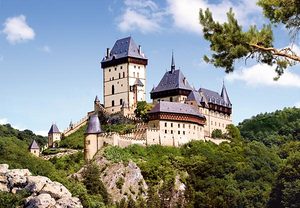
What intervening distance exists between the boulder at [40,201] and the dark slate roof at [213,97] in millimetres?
40083

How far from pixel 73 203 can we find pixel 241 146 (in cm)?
3452

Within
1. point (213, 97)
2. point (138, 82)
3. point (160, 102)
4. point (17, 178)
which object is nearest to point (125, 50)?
point (138, 82)

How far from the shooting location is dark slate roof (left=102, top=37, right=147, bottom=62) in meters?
88.6

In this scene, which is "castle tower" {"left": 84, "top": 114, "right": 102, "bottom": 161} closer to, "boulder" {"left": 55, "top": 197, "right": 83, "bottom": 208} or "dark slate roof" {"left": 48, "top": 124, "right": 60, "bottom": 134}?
"dark slate roof" {"left": 48, "top": 124, "right": 60, "bottom": 134}

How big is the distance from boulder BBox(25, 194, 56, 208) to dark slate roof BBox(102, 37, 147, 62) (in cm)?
3852

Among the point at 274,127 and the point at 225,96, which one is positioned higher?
the point at 225,96

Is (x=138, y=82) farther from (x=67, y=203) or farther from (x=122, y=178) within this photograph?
(x=67, y=203)

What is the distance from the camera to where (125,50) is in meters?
89.0

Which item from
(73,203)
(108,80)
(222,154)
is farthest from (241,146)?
(73,203)

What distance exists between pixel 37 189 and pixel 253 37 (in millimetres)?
32818

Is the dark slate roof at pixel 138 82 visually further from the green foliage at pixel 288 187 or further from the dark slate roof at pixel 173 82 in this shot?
the green foliage at pixel 288 187

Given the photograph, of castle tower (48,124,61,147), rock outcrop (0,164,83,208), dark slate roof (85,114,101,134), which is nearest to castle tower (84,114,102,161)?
dark slate roof (85,114,101,134)

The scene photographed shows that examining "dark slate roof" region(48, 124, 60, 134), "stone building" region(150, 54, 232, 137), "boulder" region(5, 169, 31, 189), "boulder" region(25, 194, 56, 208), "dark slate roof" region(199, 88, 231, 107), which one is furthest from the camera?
"dark slate roof" region(199, 88, 231, 107)

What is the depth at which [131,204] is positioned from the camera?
6650cm
